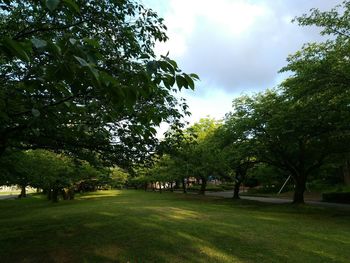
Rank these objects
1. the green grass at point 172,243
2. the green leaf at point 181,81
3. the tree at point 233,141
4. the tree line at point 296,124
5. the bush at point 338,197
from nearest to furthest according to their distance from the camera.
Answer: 1. the green leaf at point 181,81
2. the green grass at point 172,243
3. the tree line at point 296,124
4. the tree at point 233,141
5. the bush at point 338,197

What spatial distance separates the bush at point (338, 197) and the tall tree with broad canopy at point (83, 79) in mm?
22346

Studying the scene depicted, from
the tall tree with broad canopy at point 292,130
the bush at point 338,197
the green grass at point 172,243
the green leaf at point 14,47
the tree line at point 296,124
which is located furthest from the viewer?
the bush at point 338,197

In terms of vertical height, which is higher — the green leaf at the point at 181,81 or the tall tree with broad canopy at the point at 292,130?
the tall tree with broad canopy at the point at 292,130

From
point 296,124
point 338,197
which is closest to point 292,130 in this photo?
point 296,124

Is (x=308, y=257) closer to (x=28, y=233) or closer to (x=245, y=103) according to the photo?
(x=28, y=233)

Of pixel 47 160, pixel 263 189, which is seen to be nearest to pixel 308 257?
pixel 47 160

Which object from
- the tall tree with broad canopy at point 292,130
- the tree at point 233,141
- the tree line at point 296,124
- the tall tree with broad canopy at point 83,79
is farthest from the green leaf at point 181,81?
the tree at point 233,141

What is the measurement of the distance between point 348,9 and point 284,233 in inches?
319

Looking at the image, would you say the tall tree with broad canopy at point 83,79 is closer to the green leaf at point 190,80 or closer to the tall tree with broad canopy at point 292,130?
the green leaf at point 190,80

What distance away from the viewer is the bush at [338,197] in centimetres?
2720

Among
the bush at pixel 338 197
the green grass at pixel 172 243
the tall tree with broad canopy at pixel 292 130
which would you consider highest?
the tall tree with broad canopy at pixel 292 130

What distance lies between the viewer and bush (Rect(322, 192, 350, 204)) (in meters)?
27.2

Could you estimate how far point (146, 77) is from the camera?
2475mm

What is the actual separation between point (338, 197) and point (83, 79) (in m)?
29.5
